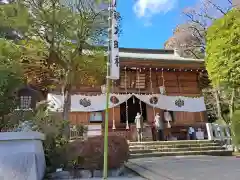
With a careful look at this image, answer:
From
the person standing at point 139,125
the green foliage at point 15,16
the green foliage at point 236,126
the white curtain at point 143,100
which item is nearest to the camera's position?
the green foliage at point 15,16

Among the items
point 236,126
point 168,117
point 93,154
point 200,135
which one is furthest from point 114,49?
point 200,135

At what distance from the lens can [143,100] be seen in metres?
14.5

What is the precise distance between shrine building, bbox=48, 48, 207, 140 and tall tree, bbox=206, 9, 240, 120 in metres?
6.07

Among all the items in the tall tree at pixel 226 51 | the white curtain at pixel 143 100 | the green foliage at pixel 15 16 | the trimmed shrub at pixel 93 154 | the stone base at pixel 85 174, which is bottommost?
the stone base at pixel 85 174

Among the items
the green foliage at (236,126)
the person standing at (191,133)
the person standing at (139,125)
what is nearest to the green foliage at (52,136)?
the person standing at (139,125)

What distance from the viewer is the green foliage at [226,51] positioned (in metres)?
8.16

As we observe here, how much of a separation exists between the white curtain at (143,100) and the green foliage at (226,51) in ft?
19.0

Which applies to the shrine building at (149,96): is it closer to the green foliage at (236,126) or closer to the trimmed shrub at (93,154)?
the green foliage at (236,126)

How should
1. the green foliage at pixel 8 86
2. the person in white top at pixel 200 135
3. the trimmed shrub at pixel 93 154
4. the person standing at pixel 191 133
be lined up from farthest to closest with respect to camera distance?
the person standing at pixel 191 133 → the person in white top at pixel 200 135 → the trimmed shrub at pixel 93 154 → the green foliage at pixel 8 86

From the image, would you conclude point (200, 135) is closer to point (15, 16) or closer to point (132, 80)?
point (132, 80)

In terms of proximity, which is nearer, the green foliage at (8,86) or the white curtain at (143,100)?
the green foliage at (8,86)

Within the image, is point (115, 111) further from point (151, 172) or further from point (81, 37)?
point (151, 172)

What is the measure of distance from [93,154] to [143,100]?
8.12 m

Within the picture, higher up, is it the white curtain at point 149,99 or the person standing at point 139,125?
the white curtain at point 149,99
